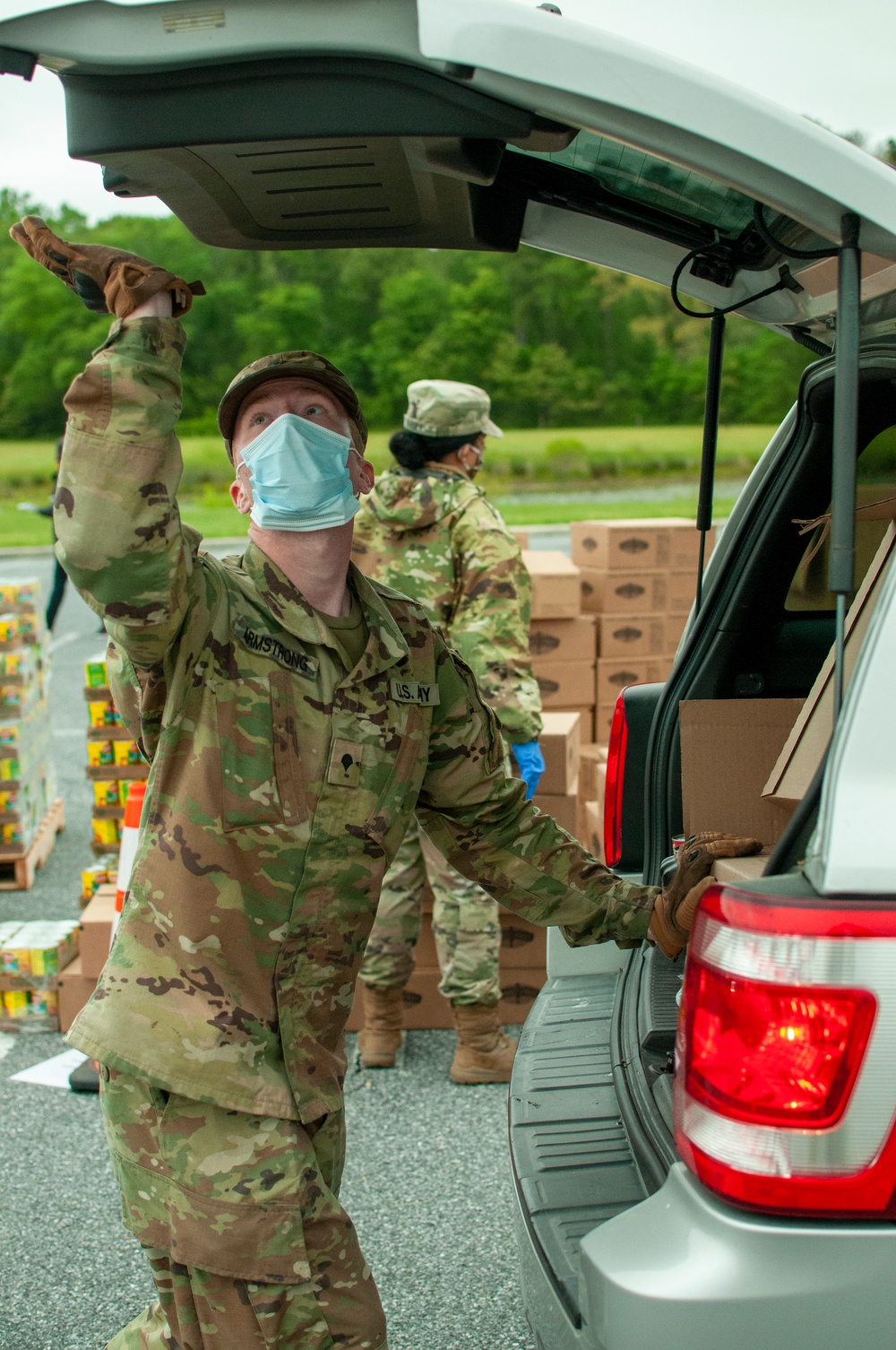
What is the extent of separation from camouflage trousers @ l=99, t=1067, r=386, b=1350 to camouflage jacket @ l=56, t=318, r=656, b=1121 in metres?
0.07

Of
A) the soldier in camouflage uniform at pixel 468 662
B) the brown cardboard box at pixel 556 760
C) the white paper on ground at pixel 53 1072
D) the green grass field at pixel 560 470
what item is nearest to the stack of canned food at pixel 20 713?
the white paper on ground at pixel 53 1072

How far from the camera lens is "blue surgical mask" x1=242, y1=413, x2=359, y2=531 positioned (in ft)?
6.61

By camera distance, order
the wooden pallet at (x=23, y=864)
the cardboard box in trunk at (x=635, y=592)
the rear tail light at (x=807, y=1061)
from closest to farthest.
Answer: the rear tail light at (x=807, y=1061) → the wooden pallet at (x=23, y=864) → the cardboard box in trunk at (x=635, y=592)

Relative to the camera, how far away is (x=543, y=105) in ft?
4.54

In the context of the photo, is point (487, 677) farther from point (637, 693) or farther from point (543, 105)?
point (543, 105)

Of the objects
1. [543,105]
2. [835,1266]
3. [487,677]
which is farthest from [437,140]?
[487,677]

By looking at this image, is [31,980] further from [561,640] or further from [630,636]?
[630,636]

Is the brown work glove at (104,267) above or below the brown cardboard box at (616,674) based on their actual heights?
above

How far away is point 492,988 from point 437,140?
289 centimetres

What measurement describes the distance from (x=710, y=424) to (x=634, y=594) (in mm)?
4385

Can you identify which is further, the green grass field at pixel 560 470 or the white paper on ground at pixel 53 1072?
the green grass field at pixel 560 470

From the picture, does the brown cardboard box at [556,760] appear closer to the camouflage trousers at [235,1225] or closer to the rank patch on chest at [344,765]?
the rank patch on chest at [344,765]

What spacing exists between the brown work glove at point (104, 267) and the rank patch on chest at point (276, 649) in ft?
1.66

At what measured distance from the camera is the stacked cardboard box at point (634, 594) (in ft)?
21.7
